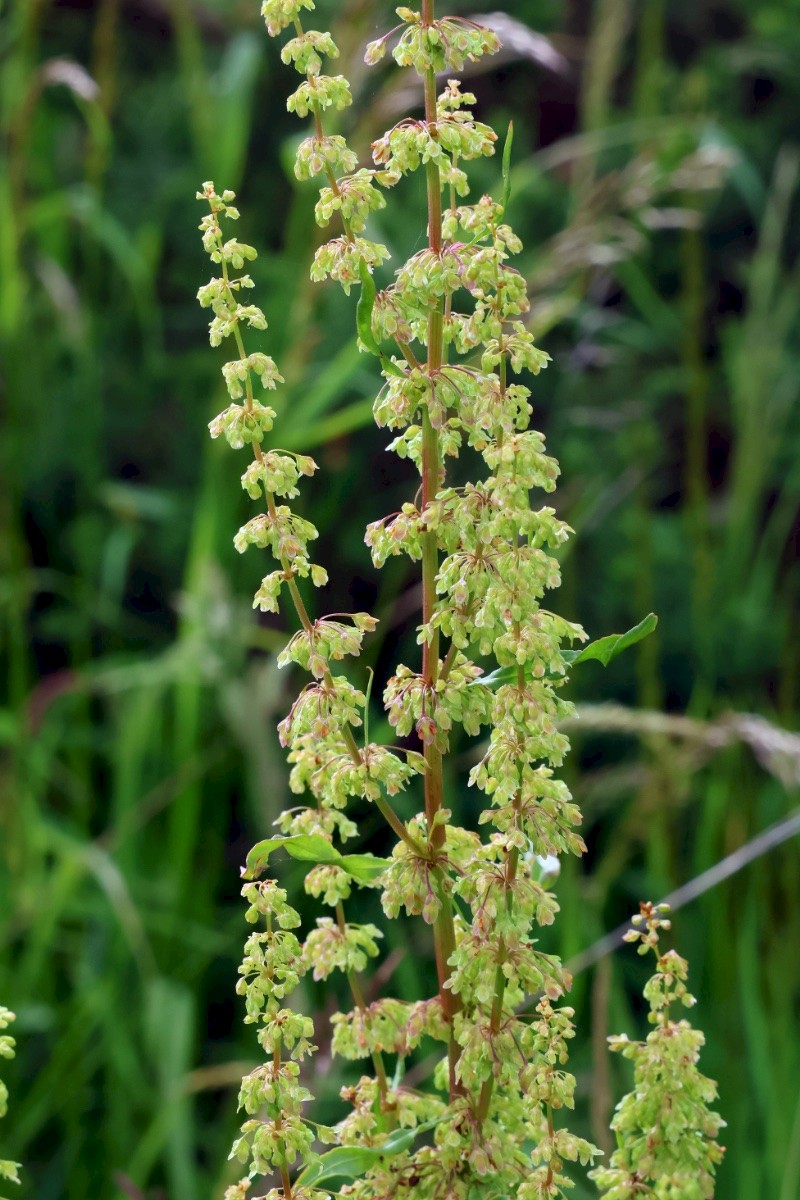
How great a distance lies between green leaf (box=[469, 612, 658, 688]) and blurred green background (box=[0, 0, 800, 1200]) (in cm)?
66

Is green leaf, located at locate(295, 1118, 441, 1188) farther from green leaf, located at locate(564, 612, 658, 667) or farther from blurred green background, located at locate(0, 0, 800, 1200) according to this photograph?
blurred green background, located at locate(0, 0, 800, 1200)

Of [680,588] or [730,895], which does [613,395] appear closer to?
[680,588]

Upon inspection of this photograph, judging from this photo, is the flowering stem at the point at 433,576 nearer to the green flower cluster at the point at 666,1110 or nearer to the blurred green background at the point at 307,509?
the green flower cluster at the point at 666,1110

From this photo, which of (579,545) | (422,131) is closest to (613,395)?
(579,545)

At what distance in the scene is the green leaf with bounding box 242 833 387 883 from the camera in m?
0.60

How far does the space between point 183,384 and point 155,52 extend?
869 millimetres

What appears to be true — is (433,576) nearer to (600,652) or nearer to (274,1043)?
(600,652)

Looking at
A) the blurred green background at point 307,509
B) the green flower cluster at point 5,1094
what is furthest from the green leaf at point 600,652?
the blurred green background at point 307,509

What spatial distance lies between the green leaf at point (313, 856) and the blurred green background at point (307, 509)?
0.58m

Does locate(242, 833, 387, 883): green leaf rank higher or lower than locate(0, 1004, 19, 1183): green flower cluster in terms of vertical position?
higher

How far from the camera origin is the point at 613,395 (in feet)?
8.11

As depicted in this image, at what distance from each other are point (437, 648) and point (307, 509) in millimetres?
1628

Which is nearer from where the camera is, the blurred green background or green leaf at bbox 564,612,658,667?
green leaf at bbox 564,612,658,667

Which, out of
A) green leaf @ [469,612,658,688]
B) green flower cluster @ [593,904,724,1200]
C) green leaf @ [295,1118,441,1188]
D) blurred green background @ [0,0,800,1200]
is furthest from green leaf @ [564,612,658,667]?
blurred green background @ [0,0,800,1200]
